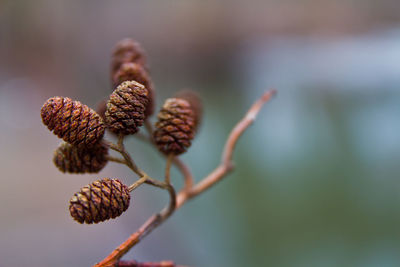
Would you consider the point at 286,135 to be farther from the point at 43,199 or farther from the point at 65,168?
the point at 65,168

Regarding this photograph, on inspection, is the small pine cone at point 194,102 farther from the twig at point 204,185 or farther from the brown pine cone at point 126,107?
the brown pine cone at point 126,107

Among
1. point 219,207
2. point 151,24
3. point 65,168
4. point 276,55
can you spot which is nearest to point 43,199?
point 219,207

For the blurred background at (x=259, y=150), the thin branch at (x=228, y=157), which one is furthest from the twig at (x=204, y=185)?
the blurred background at (x=259, y=150)

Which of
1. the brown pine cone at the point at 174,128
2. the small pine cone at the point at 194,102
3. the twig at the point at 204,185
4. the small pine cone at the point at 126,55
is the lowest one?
the twig at the point at 204,185

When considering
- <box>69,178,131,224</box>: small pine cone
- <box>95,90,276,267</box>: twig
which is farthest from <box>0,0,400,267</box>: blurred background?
<box>69,178,131,224</box>: small pine cone

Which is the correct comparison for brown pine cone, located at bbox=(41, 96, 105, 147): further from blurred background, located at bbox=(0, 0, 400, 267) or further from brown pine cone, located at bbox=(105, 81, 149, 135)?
blurred background, located at bbox=(0, 0, 400, 267)

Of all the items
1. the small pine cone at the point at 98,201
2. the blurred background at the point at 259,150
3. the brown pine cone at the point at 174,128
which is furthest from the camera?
the blurred background at the point at 259,150

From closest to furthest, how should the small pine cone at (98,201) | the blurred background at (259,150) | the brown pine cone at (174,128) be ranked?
the small pine cone at (98,201) → the brown pine cone at (174,128) → the blurred background at (259,150)

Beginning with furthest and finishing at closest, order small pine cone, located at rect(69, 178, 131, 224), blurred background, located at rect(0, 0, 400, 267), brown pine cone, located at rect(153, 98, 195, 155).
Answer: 1. blurred background, located at rect(0, 0, 400, 267)
2. brown pine cone, located at rect(153, 98, 195, 155)
3. small pine cone, located at rect(69, 178, 131, 224)
